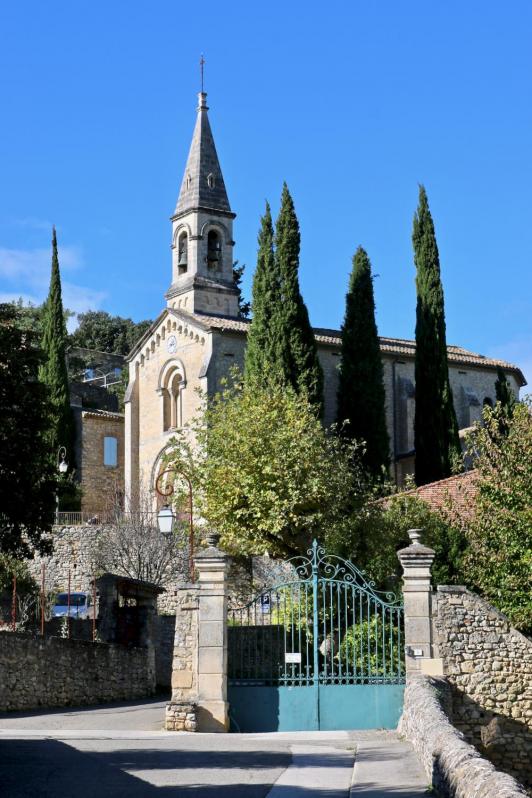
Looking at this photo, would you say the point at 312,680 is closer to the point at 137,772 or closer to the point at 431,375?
the point at 137,772

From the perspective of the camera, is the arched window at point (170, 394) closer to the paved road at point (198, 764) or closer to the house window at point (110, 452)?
the house window at point (110, 452)

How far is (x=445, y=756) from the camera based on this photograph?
10.0 m

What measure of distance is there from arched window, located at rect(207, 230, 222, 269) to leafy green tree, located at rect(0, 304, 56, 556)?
32.5 metres

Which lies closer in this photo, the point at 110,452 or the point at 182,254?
the point at 182,254

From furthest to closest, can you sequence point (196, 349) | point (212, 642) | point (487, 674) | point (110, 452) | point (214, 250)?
point (110, 452), point (214, 250), point (196, 349), point (487, 674), point (212, 642)

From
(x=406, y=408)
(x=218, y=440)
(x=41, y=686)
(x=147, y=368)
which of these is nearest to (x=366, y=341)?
(x=406, y=408)

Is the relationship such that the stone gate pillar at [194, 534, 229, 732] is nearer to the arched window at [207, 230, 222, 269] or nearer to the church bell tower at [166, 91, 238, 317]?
the church bell tower at [166, 91, 238, 317]

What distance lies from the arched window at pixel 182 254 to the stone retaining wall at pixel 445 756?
35.8 m

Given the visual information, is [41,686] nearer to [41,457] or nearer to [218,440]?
[41,457]

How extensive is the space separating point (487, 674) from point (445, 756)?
10168mm

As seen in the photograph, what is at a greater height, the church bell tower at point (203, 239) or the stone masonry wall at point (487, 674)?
the church bell tower at point (203, 239)

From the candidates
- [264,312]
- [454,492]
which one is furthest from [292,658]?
[264,312]

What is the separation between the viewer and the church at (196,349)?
1911 inches

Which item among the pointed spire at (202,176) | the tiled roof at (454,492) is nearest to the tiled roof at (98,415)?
the pointed spire at (202,176)
